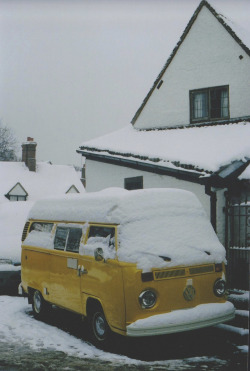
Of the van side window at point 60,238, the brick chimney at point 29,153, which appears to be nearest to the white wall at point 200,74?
the van side window at point 60,238

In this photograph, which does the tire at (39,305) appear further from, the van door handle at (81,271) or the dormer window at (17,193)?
the dormer window at (17,193)

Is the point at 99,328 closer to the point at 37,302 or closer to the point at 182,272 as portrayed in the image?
the point at 182,272

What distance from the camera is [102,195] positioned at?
22.6 feet

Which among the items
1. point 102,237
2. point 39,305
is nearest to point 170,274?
point 102,237

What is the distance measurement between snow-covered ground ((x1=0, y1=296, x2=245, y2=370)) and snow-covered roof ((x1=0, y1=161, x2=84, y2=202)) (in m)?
25.1

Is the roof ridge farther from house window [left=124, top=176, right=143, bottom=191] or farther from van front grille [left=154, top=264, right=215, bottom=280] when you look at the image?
van front grille [left=154, top=264, right=215, bottom=280]

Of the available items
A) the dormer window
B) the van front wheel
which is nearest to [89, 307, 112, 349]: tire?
the van front wheel

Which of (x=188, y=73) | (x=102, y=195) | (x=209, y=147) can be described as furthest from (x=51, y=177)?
(x=102, y=195)

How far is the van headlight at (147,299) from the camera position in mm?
5801

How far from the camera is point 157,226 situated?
21.0ft

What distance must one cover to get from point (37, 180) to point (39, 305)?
28882mm

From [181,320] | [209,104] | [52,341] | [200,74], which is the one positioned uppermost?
[200,74]

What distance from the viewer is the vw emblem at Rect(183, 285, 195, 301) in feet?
20.0

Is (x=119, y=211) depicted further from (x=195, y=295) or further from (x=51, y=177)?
(x=51, y=177)
